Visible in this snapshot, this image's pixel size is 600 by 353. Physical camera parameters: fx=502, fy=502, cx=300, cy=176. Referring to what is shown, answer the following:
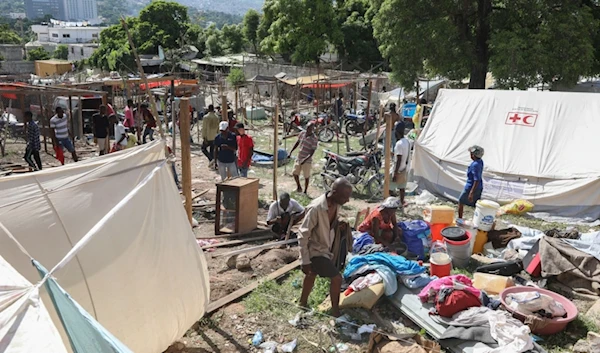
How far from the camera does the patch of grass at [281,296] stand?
564 centimetres

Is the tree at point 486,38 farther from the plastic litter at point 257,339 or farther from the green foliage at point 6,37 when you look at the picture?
the green foliage at point 6,37

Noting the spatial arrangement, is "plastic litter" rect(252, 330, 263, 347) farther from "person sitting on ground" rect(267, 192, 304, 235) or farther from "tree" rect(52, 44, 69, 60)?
"tree" rect(52, 44, 69, 60)

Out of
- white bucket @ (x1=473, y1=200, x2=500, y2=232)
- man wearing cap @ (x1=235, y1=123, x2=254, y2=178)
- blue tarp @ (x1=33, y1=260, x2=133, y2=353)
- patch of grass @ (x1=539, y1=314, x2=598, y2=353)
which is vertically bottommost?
patch of grass @ (x1=539, y1=314, x2=598, y2=353)

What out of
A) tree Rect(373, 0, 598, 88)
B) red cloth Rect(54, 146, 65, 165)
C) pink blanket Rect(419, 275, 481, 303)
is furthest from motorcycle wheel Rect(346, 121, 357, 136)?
pink blanket Rect(419, 275, 481, 303)

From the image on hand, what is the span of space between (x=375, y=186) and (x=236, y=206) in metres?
3.55

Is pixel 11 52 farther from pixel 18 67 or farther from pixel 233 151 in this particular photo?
pixel 233 151

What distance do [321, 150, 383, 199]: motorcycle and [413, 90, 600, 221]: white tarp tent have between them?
969mm

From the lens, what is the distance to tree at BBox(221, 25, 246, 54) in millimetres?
49438

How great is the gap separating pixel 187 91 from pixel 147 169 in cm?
1842

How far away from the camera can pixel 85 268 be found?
11.5 feet

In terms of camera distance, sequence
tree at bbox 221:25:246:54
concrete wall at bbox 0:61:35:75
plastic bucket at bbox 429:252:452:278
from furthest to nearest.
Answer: concrete wall at bbox 0:61:35:75, tree at bbox 221:25:246:54, plastic bucket at bbox 429:252:452:278

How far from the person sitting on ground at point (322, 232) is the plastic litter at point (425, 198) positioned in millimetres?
5129

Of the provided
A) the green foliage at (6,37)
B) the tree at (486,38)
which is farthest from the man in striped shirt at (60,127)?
the green foliage at (6,37)

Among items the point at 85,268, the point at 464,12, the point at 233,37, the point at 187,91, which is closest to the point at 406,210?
the point at 85,268
